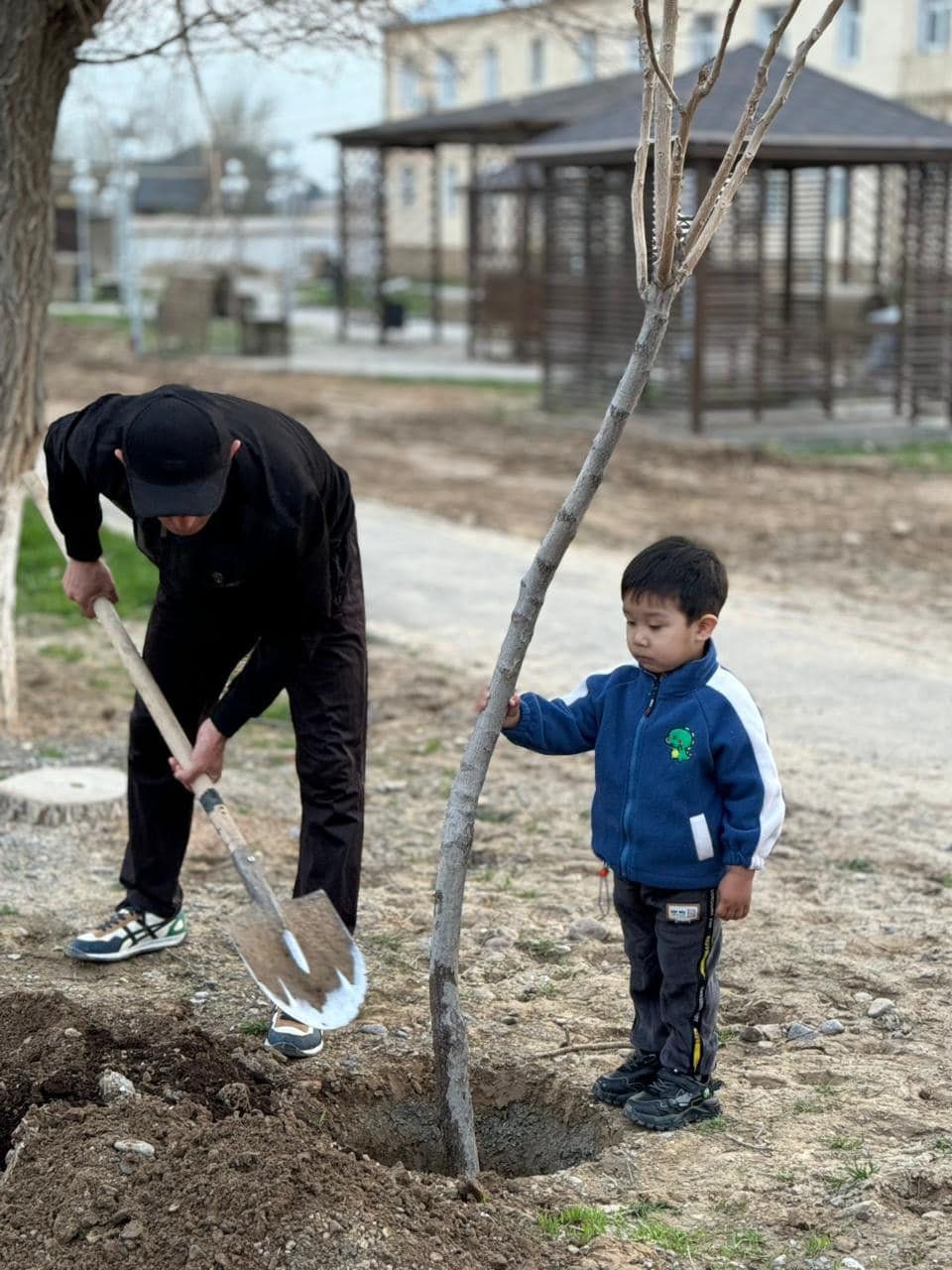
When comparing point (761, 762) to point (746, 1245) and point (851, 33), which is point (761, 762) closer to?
point (746, 1245)

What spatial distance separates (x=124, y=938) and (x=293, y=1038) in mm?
743

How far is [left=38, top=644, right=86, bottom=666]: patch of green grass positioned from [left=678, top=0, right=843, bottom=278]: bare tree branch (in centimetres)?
531

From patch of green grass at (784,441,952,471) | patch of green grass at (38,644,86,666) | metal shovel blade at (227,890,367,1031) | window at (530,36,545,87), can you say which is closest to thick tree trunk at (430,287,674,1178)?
metal shovel blade at (227,890,367,1031)

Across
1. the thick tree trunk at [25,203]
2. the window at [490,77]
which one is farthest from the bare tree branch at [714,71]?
the window at [490,77]

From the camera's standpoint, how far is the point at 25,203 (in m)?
5.96

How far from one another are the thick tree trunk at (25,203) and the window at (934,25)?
30.8 meters

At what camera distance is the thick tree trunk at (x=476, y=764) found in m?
2.90

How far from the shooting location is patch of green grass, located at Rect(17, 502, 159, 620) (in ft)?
28.3

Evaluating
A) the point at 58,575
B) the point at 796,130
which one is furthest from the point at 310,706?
the point at 796,130

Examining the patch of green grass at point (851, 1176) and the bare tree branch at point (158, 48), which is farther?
the bare tree branch at point (158, 48)

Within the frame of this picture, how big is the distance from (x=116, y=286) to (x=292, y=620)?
128ft

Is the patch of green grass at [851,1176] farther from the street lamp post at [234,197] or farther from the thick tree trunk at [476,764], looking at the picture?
the street lamp post at [234,197]

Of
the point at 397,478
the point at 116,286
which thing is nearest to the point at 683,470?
the point at 397,478

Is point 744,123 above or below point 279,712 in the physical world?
above
